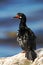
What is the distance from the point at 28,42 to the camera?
383 inches

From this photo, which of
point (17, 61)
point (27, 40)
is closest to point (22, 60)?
point (17, 61)

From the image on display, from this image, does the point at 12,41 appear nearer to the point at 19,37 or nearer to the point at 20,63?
the point at 19,37

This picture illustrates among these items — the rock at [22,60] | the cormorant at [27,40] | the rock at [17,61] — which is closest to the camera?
the rock at [22,60]

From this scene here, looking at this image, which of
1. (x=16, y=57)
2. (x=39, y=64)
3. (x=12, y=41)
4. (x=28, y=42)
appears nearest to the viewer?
(x=39, y=64)

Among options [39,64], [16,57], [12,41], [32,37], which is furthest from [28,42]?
[12,41]

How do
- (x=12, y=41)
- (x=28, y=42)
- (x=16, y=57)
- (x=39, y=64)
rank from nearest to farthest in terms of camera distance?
(x=39, y=64) < (x=16, y=57) < (x=28, y=42) < (x=12, y=41)

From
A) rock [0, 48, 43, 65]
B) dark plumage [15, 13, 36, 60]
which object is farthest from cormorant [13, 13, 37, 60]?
rock [0, 48, 43, 65]

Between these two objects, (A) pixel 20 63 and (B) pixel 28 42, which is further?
(B) pixel 28 42

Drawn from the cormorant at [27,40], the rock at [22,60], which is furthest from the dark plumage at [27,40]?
the rock at [22,60]

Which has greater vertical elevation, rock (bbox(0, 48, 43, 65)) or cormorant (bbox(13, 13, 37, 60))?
cormorant (bbox(13, 13, 37, 60))

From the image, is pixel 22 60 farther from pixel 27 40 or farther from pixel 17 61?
pixel 27 40

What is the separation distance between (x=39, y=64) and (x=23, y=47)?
1.69m

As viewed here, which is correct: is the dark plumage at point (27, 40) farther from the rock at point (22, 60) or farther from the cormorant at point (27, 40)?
the rock at point (22, 60)

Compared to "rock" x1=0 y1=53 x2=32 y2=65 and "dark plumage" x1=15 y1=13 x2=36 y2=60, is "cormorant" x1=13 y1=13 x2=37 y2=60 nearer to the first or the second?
"dark plumage" x1=15 y1=13 x2=36 y2=60
